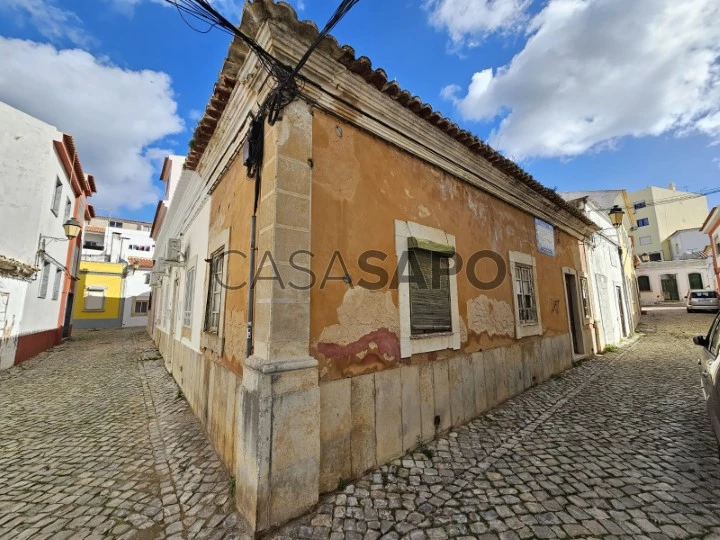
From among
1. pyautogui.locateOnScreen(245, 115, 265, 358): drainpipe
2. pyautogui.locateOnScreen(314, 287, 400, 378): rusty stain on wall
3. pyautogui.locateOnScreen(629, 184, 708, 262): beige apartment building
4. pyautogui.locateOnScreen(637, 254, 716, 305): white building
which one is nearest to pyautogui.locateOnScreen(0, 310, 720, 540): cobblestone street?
pyautogui.locateOnScreen(314, 287, 400, 378): rusty stain on wall

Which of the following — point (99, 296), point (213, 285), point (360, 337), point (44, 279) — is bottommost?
point (360, 337)

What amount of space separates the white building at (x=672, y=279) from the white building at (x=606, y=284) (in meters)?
19.3

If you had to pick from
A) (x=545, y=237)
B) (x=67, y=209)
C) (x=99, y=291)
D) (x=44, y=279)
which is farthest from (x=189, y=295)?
(x=99, y=291)

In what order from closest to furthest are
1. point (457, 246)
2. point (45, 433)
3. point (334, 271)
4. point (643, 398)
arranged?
point (334, 271) < point (45, 433) < point (457, 246) < point (643, 398)

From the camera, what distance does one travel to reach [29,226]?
938cm

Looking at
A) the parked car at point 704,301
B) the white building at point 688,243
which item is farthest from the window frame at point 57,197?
the white building at point 688,243

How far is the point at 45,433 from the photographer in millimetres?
4473

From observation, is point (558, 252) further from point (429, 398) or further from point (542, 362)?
point (429, 398)

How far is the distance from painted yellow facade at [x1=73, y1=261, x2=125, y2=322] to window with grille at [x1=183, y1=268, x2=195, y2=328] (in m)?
21.9

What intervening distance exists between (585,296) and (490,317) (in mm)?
6318

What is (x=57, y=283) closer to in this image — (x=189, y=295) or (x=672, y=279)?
(x=189, y=295)

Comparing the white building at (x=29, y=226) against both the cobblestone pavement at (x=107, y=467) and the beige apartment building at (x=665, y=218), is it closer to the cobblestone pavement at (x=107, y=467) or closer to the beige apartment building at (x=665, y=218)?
the cobblestone pavement at (x=107, y=467)

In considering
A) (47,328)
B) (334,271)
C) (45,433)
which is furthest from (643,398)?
(47,328)

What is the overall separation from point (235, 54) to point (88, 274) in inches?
1041
